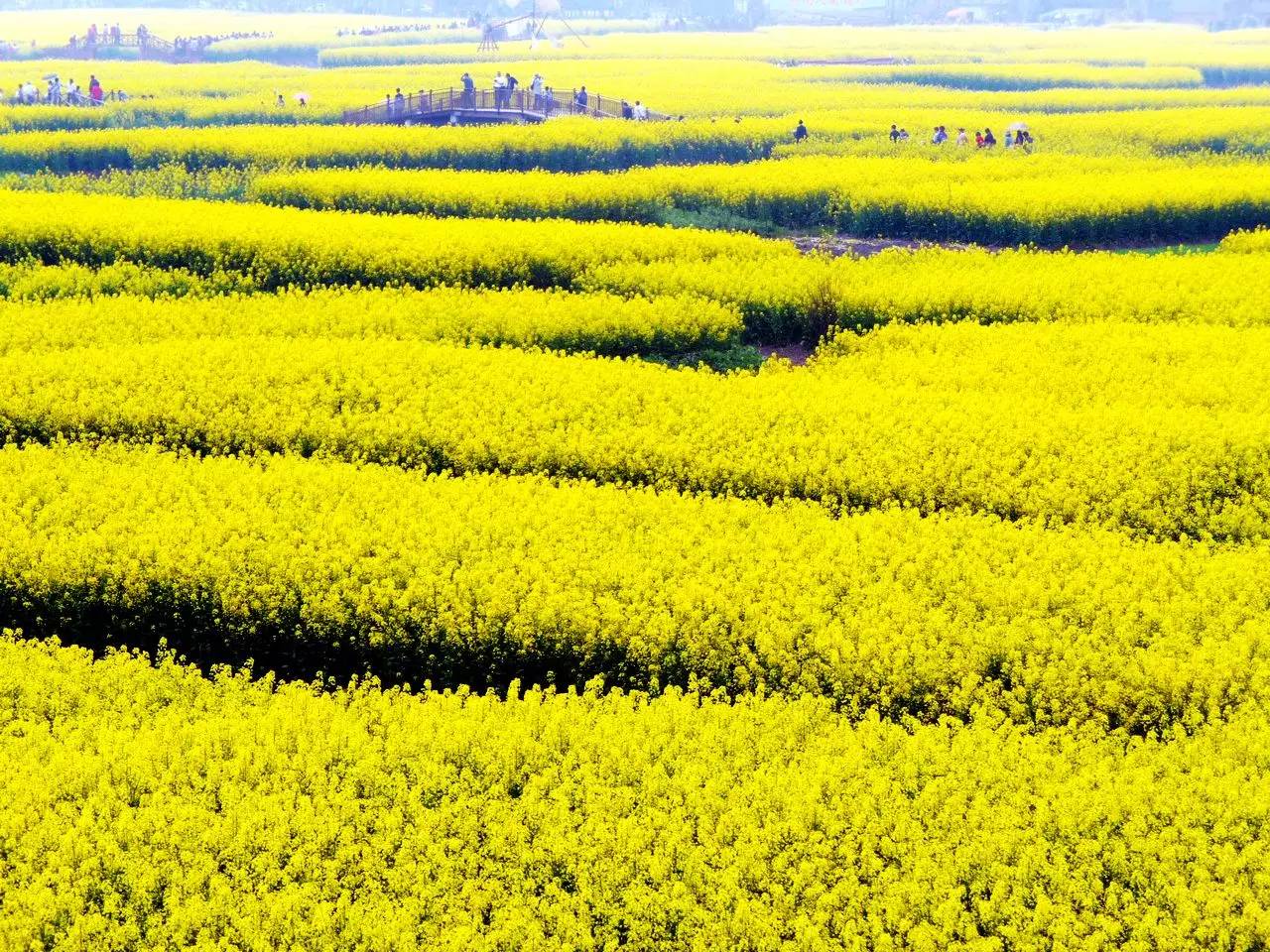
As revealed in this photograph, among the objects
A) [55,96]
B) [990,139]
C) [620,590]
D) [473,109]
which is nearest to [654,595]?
[620,590]

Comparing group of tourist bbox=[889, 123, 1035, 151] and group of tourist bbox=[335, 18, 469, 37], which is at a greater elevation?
group of tourist bbox=[335, 18, 469, 37]

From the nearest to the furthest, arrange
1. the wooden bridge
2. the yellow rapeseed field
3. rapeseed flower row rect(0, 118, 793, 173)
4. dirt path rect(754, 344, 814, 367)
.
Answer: the yellow rapeseed field, dirt path rect(754, 344, 814, 367), rapeseed flower row rect(0, 118, 793, 173), the wooden bridge

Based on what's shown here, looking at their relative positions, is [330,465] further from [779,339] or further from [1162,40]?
[1162,40]

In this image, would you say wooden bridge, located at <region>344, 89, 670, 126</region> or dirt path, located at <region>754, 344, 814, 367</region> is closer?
dirt path, located at <region>754, 344, 814, 367</region>

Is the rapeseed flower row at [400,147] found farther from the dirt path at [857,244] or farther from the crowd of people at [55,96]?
the dirt path at [857,244]

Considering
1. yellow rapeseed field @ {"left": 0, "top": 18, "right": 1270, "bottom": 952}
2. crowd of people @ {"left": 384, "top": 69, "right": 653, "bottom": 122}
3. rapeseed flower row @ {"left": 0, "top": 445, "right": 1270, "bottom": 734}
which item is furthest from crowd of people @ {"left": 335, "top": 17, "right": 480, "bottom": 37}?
rapeseed flower row @ {"left": 0, "top": 445, "right": 1270, "bottom": 734}

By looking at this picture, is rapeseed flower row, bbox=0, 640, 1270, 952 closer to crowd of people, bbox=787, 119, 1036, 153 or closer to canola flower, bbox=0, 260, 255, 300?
canola flower, bbox=0, 260, 255, 300
